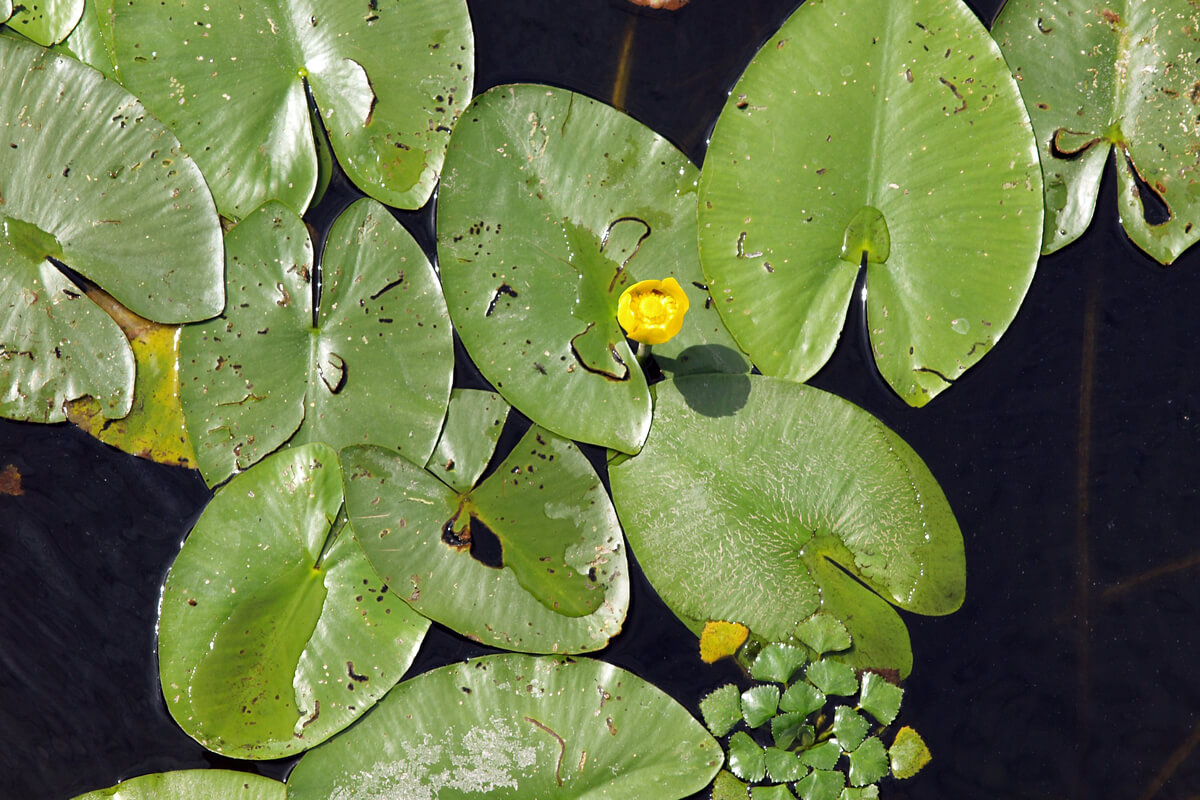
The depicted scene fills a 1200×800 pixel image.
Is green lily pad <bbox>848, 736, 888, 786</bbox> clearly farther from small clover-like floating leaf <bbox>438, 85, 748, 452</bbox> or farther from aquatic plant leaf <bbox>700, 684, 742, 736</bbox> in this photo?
small clover-like floating leaf <bbox>438, 85, 748, 452</bbox>

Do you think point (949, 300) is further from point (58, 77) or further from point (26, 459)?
point (26, 459)

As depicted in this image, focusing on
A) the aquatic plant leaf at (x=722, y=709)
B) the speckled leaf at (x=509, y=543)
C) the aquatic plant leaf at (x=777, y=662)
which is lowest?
the aquatic plant leaf at (x=722, y=709)

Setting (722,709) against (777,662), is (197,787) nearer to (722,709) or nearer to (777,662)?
(722,709)

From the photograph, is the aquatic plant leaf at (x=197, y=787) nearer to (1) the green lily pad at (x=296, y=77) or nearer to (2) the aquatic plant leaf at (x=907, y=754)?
(1) the green lily pad at (x=296, y=77)

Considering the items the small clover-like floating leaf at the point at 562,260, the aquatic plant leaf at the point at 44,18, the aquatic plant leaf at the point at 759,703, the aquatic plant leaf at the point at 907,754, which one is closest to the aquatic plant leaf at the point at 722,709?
the aquatic plant leaf at the point at 759,703

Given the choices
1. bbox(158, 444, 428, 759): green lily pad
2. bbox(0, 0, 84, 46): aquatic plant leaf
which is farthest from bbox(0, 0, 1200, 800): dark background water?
bbox(0, 0, 84, 46): aquatic plant leaf

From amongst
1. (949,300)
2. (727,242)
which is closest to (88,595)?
(727,242)

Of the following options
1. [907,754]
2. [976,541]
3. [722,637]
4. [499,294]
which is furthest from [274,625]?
[976,541]
